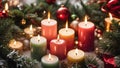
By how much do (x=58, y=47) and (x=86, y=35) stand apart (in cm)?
17

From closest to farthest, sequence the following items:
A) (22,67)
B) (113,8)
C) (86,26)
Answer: (22,67) < (113,8) < (86,26)

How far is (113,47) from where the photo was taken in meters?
1.22

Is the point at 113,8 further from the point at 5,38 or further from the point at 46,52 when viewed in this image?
the point at 5,38

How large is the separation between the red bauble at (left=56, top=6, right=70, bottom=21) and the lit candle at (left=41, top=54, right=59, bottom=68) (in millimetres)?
295

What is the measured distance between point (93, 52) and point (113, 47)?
205 millimetres

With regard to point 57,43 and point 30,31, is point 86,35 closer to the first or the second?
point 57,43

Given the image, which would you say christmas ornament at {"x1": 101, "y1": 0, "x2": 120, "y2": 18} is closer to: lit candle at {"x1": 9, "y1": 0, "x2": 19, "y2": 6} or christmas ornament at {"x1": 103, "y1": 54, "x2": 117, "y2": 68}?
christmas ornament at {"x1": 103, "y1": 54, "x2": 117, "y2": 68}

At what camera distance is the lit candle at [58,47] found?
131cm

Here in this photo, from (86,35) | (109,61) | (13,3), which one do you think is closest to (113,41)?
(109,61)

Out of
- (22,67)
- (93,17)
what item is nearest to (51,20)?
(93,17)

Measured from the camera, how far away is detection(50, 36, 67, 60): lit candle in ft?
4.28

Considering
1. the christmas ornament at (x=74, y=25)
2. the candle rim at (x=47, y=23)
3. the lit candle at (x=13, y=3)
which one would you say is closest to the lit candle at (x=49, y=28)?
the candle rim at (x=47, y=23)

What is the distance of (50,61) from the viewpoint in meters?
1.25

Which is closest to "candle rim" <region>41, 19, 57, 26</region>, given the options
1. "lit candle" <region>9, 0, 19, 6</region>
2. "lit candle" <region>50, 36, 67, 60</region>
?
"lit candle" <region>50, 36, 67, 60</region>
